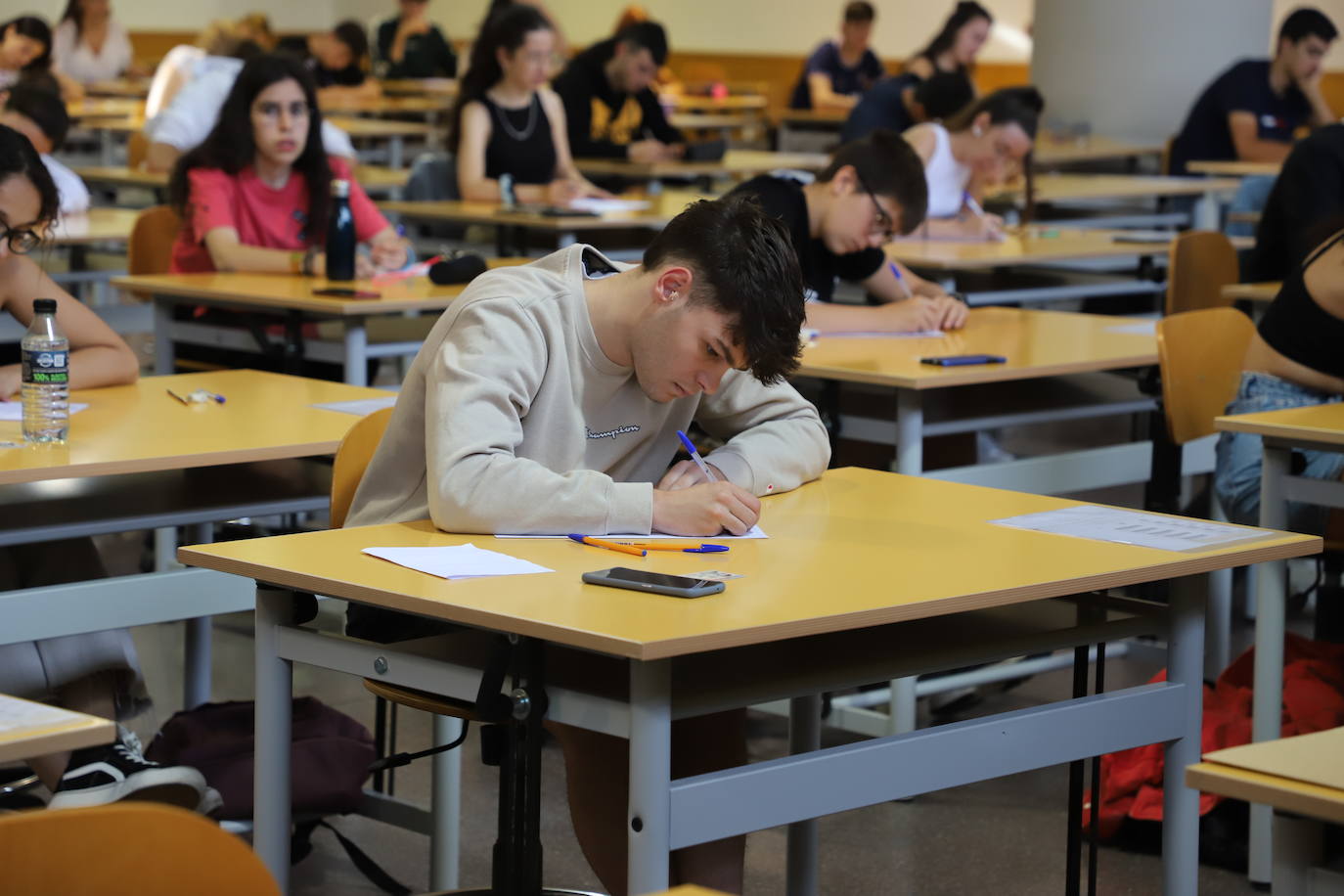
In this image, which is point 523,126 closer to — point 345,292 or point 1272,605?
point 345,292

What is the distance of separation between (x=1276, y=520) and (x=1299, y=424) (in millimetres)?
170

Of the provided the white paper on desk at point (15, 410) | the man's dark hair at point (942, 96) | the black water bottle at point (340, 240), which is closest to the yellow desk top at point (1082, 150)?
the man's dark hair at point (942, 96)

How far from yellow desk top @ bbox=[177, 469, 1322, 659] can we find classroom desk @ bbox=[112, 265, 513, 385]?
5.74 feet

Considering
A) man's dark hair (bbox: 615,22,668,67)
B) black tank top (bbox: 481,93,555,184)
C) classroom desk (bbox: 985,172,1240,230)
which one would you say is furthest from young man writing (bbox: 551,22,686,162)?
classroom desk (bbox: 985,172,1240,230)

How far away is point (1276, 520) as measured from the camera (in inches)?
112

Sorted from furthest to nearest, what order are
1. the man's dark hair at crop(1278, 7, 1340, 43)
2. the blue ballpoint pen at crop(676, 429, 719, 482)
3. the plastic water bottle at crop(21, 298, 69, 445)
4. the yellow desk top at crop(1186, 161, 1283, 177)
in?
the man's dark hair at crop(1278, 7, 1340, 43)
the yellow desk top at crop(1186, 161, 1283, 177)
the plastic water bottle at crop(21, 298, 69, 445)
the blue ballpoint pen at crop(676, 429, 719, 482)

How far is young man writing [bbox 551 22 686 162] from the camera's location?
7.57 metres

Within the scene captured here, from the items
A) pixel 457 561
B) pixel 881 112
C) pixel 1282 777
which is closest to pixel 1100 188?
pixel 881 112

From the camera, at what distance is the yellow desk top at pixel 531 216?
529 cm

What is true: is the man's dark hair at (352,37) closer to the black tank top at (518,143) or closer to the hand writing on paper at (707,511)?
the black tank top at (518,143)

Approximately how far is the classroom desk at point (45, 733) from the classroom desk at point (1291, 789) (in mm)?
804

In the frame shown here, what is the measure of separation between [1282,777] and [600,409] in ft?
Answer: 3.50

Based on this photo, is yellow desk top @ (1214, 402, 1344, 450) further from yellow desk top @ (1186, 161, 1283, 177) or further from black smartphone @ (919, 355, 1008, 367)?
yellow desk top @ (1186, 161, 1283, 177)

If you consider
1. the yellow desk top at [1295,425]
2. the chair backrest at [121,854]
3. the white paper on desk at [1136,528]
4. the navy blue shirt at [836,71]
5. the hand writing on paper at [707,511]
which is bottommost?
the chair backrest at [121,854]
